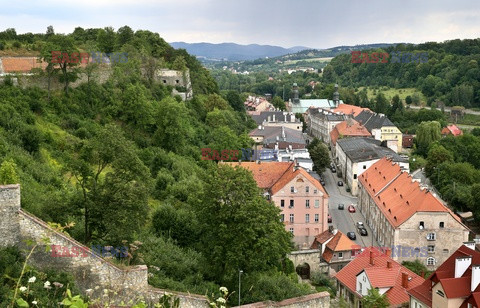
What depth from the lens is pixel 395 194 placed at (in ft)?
142

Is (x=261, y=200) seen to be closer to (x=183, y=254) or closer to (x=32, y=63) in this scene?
(x=183, y=254)

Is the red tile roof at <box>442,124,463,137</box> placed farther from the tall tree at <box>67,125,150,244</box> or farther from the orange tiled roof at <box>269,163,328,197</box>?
the tall tree at <box>67,125,150,244</box>

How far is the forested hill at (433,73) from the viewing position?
415 feet

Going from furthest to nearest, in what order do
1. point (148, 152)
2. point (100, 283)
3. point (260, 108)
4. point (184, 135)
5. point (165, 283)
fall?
point (260, 108)
point (184, 135)
point (148, 152)
point (165, 283)
point (100, 283)

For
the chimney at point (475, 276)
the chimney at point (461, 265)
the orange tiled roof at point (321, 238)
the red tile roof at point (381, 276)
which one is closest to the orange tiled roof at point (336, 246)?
the orange tiled roof at point (321, 238)

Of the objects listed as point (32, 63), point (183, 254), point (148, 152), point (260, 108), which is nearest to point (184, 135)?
point (148, 152)

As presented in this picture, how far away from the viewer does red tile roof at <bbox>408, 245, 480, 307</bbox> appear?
955 inches

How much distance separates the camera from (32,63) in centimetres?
4331

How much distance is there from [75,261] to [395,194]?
32.5 meters

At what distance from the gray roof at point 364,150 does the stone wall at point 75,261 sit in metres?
43.9

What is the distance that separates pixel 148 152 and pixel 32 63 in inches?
537

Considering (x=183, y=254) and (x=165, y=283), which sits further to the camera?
(x=183, y=254)

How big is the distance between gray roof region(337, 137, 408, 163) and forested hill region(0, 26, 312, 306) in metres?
20.4

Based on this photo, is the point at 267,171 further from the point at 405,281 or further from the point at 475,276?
the point at 475,276
